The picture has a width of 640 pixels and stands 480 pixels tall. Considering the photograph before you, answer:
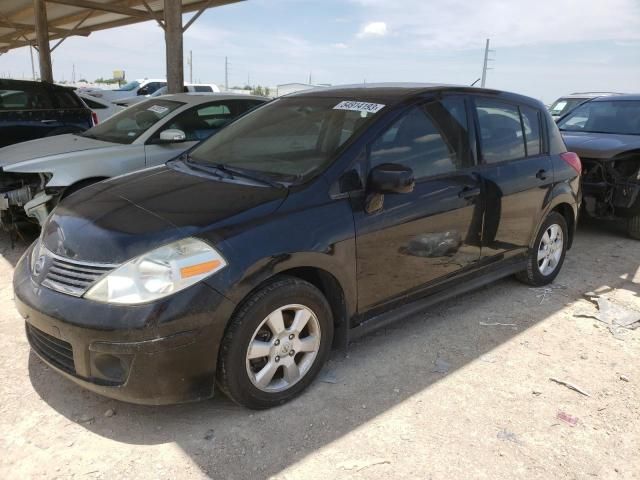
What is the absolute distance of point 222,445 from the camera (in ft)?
8.20

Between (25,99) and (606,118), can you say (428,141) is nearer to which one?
(606,118)

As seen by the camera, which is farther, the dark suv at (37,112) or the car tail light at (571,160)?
the dark suv at (37,112)

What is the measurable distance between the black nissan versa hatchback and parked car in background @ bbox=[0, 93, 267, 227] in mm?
1682

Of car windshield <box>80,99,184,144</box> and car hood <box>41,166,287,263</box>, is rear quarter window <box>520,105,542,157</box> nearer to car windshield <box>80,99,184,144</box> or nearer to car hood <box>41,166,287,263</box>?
car hood <box>41,166,287,263</box>

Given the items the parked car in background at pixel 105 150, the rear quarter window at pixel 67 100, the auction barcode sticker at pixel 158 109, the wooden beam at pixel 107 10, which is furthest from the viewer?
the wooden beam at pixel 107 10

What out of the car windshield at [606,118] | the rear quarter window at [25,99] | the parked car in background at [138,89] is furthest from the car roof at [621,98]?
the parked car in background at [138,89]

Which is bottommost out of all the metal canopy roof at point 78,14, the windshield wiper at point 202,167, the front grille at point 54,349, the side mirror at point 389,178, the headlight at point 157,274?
the front grille at point 54,349

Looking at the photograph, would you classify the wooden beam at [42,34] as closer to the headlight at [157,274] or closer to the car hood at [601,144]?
the car hood at [601,144]

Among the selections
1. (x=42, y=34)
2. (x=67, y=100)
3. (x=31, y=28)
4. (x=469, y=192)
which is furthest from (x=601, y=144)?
(x=31, y=28)

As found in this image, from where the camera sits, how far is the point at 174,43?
9.02 metres

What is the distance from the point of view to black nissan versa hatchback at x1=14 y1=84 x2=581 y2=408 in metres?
2.38

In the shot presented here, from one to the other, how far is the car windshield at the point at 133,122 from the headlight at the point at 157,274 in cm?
340

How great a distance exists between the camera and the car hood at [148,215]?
248cm

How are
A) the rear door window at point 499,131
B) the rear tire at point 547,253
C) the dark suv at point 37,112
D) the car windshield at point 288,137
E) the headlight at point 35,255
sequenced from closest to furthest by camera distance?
the headlight at point 35,255 < the car windshield at point 288,137 < the rear door window at point 499,131 < the rear tire at point 547,253 < the dark suv at point 37,112
